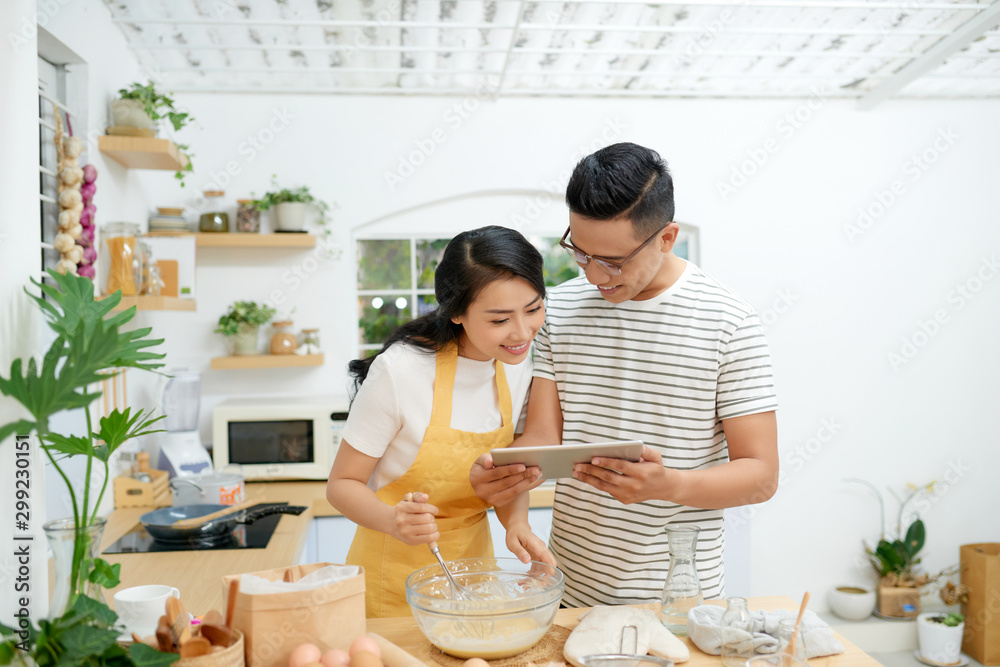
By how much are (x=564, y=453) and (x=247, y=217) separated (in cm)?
252

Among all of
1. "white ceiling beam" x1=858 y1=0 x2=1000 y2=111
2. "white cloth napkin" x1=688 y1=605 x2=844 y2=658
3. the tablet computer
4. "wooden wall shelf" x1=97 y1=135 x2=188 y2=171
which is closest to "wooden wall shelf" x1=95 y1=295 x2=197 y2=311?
A: "wooden wall shelf" x1=97 y1=135 x2=188 y2=171

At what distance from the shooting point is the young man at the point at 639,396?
4.52 ft

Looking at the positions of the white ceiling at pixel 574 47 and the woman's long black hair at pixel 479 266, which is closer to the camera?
the woman's long black hair at pixel 479 266

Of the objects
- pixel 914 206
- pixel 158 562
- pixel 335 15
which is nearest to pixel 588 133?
pixel 335 15

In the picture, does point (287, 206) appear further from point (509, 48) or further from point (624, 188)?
point (624, 188)

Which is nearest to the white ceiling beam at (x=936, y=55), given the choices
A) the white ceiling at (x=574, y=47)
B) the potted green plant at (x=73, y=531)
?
the white ceiling at (x=574, y=47)

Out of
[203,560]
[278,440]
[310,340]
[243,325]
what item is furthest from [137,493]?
[310,340]

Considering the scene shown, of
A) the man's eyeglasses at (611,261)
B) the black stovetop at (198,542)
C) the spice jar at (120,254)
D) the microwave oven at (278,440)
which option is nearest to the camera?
the man's eyeglasses at (611,261)

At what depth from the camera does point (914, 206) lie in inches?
153

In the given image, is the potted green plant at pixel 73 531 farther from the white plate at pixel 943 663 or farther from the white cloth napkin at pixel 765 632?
the white plate at pixel 943 663

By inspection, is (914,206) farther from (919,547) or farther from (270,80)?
(270,80)

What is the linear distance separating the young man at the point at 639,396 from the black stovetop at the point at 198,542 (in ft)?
3.77

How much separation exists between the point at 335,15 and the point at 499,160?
1.06 meters

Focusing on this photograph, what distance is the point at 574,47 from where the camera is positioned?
3148 millimetres
